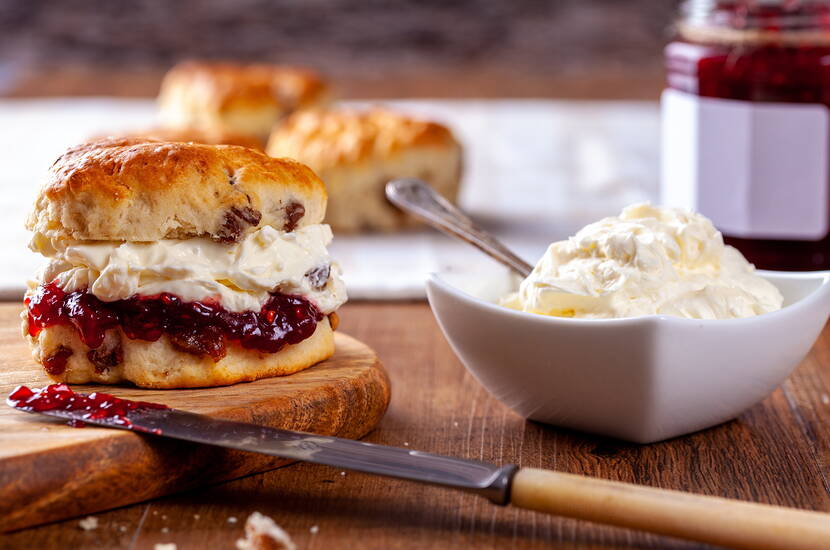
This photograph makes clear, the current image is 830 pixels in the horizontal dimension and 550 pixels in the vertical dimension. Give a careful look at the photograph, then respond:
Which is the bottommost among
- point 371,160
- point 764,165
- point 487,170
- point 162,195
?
point 487,170

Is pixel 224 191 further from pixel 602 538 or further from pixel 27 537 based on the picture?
pixel 602 538

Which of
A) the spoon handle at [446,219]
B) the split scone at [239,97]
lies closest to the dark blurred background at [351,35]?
the split scone at [239,97]

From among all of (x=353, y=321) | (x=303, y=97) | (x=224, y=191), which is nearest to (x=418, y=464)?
(x=224, y=191)

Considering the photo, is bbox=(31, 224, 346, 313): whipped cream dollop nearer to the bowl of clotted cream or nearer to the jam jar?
the bowl of clotted cream

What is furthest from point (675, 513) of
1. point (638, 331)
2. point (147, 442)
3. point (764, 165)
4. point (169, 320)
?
point (764, 165)

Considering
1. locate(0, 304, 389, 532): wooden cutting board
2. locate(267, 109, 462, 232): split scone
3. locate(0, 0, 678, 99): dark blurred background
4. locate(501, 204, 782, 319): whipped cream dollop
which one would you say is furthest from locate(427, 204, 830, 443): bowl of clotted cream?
locate(0, 0, 678, 99): dark blurred background

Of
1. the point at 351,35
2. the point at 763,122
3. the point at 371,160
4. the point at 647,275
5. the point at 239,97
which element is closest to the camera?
the point at 647,275

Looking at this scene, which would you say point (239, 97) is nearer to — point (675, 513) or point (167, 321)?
point (167, 321)
